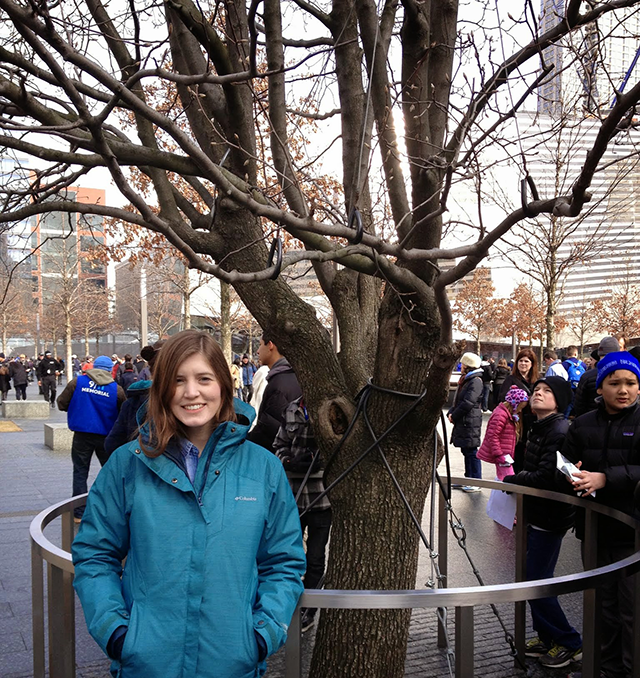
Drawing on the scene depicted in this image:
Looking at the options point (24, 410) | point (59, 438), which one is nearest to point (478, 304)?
point (24, 410)

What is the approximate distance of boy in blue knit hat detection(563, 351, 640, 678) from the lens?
3742 millimetres

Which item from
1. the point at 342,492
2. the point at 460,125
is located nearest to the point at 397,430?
the point at 342,492

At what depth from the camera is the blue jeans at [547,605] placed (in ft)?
13.9

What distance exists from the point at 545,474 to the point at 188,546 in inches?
110

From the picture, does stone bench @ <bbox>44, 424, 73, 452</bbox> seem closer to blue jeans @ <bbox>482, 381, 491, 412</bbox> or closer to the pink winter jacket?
A: the pink winter jacket

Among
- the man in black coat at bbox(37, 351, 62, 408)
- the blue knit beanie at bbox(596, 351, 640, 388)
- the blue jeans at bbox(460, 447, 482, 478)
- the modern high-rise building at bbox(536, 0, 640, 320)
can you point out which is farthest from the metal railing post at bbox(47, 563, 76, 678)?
the man in black coat at bbox(37, 351, 62, 408)

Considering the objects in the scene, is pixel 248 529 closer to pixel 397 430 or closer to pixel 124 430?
pixel 397 430

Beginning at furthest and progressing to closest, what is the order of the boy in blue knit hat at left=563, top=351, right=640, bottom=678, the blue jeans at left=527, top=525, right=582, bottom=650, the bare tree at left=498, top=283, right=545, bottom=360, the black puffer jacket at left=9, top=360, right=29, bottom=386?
the bare tree at left=498, top=283, right=545, bottom=360
the black puffer jacket at left=9, top=360, right=29, bottom=386
the blue jeans at left=527, top=525, right=582, bottom=650
the boy in blue knit hat at left=563, top=351, right=640, bottom=678

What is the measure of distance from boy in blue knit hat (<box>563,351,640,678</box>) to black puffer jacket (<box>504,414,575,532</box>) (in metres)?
0.31

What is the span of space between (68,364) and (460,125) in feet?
94.6

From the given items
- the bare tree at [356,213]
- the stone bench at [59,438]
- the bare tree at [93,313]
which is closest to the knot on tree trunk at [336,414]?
the bare tree at [356,213]

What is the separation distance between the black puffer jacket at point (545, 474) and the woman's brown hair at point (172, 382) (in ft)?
8.35

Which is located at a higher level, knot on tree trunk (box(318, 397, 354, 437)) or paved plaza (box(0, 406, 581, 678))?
knot on tree trunk (box(318, 397, 354, 437))

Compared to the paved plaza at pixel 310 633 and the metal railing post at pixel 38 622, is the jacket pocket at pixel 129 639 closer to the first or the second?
the metal railing post at pixel 38 622
